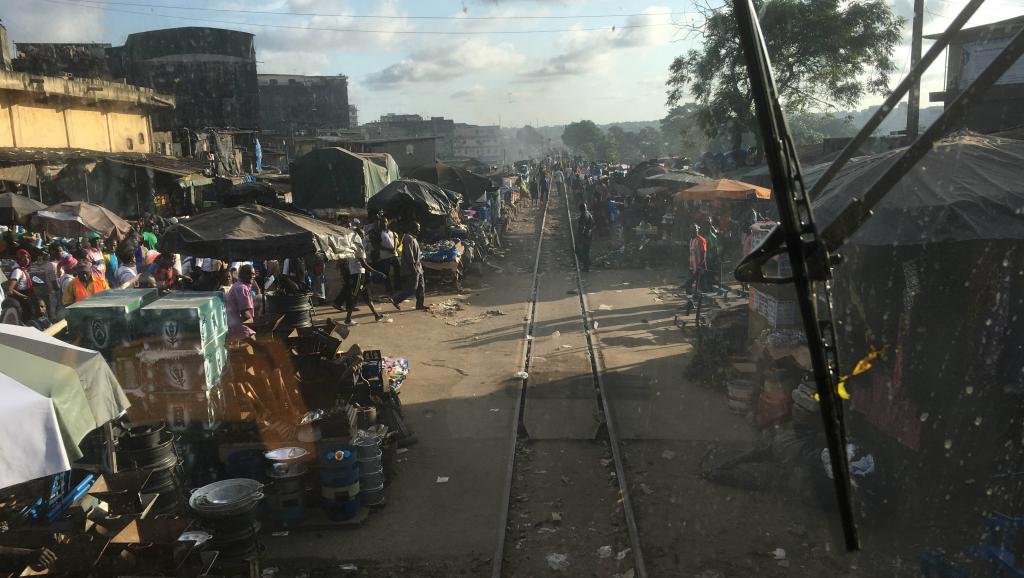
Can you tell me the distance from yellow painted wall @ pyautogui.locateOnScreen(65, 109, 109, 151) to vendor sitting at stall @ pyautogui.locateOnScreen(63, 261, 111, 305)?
14246mm

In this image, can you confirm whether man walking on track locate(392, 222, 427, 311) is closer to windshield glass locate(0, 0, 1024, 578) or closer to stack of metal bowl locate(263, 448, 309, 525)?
windshield glass locate(0, 0, 1024, 578)

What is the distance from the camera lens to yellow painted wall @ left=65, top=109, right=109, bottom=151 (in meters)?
21.7

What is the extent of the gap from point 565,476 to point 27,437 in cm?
460

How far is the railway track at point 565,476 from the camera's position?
5520 millimetres

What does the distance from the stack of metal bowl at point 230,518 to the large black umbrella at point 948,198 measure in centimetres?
501

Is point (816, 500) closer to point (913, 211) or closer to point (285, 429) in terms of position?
point (913, 211)

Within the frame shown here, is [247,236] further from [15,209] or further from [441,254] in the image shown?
[15,209]

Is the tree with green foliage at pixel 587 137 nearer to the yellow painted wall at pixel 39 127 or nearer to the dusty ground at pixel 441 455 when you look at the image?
the yellow painted wall at pixel 39 127

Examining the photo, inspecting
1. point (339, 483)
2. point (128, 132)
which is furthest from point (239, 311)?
point (128, 132)

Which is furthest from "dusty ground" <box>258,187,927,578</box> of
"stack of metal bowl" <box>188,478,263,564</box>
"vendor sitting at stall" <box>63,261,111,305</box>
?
"vendor sitting at stall" <box>63,261,111,305</box>

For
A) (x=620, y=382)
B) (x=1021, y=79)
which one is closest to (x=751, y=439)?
(x=620, y=382)

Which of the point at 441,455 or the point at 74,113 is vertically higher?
the point at 74,113

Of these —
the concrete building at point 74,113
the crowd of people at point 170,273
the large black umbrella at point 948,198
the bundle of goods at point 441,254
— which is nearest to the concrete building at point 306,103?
the concrete building at point 74,113

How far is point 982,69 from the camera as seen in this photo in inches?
730
